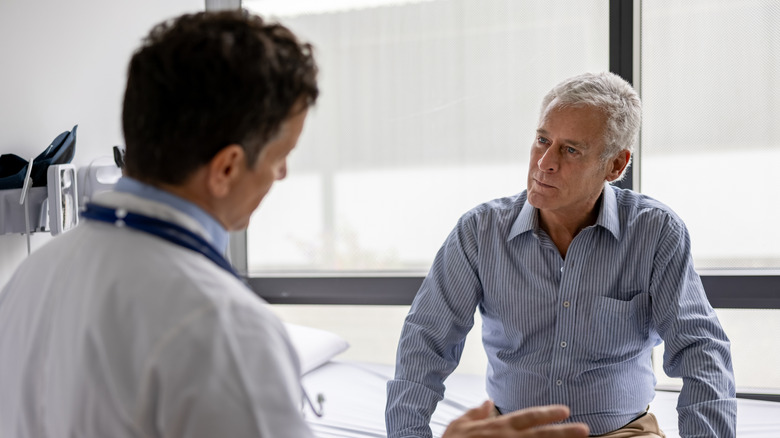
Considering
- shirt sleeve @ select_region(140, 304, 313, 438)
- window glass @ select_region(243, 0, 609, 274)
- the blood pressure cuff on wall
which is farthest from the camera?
window glass @ select_region(243, 0, 609, 274)

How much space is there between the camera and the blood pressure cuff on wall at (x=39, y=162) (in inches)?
77.7

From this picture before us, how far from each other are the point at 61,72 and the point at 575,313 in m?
1.77

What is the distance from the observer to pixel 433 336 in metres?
1.71

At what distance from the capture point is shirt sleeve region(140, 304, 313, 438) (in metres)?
0.64

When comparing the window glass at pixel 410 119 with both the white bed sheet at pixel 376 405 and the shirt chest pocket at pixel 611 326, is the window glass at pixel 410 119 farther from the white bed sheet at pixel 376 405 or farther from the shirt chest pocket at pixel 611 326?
the shirt chest pocket at pixel 611 326

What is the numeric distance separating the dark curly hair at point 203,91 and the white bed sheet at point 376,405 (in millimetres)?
1367

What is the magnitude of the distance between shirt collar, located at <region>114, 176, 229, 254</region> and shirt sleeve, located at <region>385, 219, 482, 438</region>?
0.91 meters

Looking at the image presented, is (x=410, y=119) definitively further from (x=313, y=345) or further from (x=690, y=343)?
(x=690, y=343)

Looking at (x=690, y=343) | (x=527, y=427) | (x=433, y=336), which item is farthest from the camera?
(x=433, y=336)

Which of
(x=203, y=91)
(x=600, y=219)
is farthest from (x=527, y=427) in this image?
(x=600, y=219)

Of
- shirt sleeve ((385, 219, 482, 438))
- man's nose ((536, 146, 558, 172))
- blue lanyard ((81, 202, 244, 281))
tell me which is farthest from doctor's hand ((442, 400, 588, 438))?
man's nose ((536, 146, 558, 172))

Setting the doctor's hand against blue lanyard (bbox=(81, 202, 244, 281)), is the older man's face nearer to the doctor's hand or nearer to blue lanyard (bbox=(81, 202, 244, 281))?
the doctor's hand

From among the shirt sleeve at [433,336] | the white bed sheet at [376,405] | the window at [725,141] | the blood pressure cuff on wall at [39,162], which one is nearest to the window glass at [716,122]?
the window at [725,141]

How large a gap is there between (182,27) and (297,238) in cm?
229
